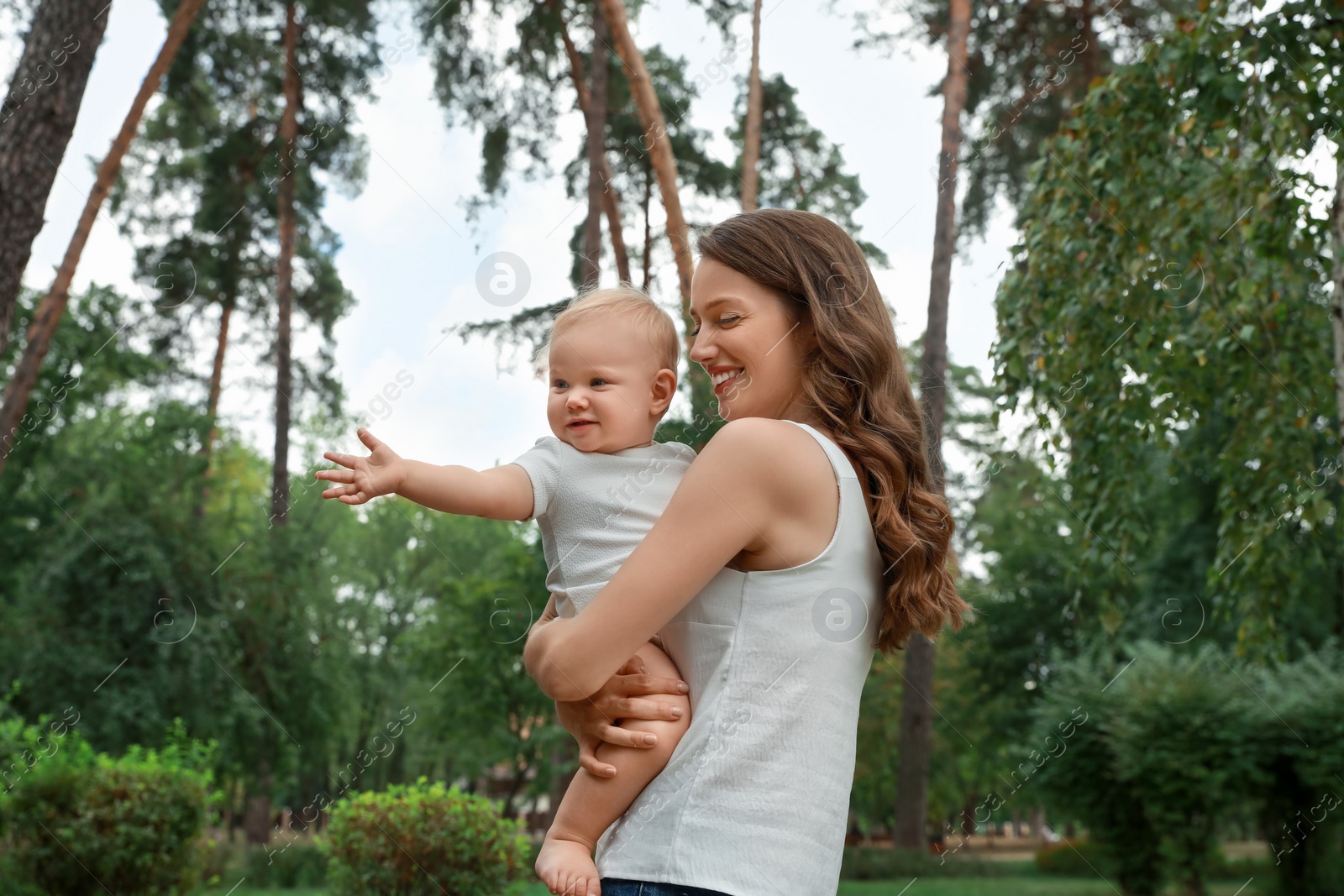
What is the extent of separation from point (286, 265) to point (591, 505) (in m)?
15.3

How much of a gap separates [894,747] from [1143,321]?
18.6m

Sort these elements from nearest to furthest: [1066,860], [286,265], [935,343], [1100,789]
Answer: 1. [1100,789]
2. [935,343]
3. [286,265]
4. [1066,860]

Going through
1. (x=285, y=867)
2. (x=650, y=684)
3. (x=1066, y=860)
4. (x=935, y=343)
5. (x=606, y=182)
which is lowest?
(x=1066, y=860)

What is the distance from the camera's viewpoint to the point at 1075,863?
21.1 meters

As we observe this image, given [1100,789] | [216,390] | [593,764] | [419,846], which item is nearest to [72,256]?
[419,846]

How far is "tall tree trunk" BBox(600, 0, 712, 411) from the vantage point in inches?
269

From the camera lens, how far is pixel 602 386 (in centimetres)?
176

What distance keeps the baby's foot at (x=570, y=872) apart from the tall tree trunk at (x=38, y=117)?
14.1 feet

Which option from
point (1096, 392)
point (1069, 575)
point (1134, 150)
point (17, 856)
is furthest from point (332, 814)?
point (1134, 150)

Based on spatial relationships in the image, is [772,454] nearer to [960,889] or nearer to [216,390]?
[960,889]

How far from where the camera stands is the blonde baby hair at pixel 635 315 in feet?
5.90

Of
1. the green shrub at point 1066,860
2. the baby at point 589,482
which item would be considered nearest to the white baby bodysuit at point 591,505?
the baby at point 589,482

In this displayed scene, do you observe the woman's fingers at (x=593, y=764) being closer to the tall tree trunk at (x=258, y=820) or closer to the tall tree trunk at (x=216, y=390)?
the tall tree trunk at (x=216, y=390)

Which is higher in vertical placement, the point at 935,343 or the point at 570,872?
the point at 935,343
